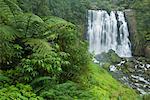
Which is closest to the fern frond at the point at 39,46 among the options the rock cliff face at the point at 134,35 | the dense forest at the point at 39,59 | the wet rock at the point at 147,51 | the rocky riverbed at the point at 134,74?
the dense forest at the point at 39,59

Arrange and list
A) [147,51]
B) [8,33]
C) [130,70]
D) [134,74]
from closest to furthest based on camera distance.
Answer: [8,33], [134,74], [130,70], [147,51]

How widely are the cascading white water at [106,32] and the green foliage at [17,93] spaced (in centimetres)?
1940

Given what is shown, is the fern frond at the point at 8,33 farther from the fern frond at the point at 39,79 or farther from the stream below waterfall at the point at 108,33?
the stream below waterfall at the point at 108,33

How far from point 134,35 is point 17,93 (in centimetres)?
2111

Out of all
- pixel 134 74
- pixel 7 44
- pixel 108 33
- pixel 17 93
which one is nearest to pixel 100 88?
pixel 7 44

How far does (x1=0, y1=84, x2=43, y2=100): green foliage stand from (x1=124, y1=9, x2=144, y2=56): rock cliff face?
19.7 metres

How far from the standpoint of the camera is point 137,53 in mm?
23469

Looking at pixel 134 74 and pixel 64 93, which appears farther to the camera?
pixel 134 74

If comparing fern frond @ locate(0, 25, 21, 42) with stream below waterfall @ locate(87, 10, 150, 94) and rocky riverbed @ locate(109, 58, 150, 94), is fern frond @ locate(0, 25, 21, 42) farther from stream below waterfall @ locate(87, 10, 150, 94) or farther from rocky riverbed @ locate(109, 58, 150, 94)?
stream below waterfall @ locate(87, 10, 150, 94)

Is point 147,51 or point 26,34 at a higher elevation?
point 26,34

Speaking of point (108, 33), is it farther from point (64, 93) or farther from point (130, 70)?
point (64, 93)

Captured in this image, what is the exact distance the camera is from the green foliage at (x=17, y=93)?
4285mm

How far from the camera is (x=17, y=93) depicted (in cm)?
441

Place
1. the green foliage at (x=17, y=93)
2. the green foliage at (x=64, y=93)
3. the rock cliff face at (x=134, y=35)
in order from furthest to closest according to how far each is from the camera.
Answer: the rock cliff face at (x=134, y=35) < the green foliage at (x=64, y=93) < the green foliage at (x=17, y=93)
